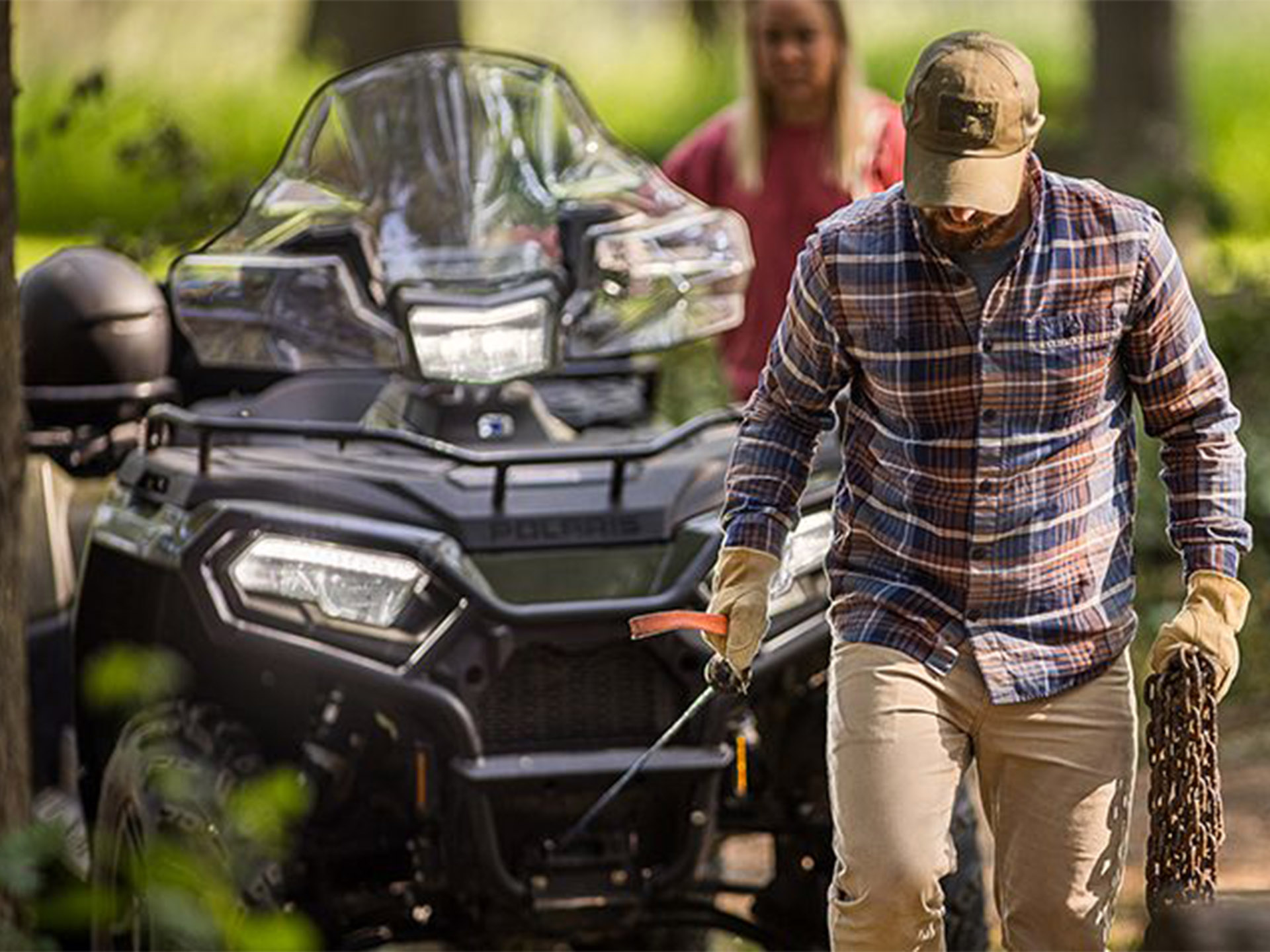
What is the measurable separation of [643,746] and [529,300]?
1.07 m

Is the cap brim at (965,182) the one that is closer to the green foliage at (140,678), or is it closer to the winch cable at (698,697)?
the winch cable at (698,697)

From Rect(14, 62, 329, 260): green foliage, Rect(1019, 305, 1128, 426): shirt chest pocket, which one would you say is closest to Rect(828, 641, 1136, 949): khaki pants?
Rect(1019, 305, 1128, 426): shirt chest pocket

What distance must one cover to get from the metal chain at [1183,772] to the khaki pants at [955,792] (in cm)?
9

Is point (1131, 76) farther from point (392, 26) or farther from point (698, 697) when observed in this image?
point (698, 697)

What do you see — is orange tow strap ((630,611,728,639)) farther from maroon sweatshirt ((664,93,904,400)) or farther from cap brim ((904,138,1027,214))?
maroon sweatshirt ((664,93,904,400))

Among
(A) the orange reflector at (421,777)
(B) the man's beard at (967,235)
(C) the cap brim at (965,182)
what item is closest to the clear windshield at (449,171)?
(A) the orange reflector at (421,777)

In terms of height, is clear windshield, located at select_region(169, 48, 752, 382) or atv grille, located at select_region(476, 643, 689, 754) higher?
clear windshield, located at select_region(169, 48, 752, 382)

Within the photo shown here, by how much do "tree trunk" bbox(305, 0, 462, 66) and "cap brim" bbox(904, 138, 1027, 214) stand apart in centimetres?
1213

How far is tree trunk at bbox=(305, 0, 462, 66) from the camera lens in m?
18.0

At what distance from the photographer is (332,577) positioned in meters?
5.75

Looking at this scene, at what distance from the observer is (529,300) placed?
20.6 ft

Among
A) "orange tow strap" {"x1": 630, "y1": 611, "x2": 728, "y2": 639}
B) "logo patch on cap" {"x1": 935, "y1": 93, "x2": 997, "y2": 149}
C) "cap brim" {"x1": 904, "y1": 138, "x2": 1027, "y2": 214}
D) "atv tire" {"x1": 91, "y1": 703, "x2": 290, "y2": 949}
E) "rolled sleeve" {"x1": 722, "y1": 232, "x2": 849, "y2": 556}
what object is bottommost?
"atv tire" {"x1": 91, "y1": 703, "x2": 290, "y2": 949}

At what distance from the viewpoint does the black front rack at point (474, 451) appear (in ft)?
18.8

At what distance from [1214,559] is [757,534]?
0.74m
